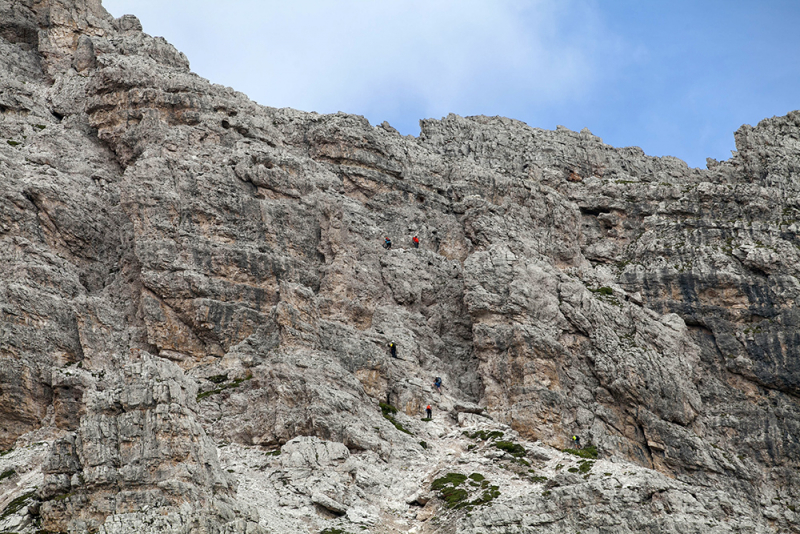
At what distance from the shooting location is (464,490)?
58.1 metres

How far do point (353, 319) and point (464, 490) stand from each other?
2279 cm

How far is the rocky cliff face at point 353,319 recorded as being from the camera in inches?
2160

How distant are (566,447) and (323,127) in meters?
45.3

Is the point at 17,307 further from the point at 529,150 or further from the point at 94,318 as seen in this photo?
the point at 529,150

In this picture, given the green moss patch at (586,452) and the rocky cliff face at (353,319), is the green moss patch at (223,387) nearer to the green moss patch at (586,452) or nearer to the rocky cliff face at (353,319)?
the rocky cliff face at (353,319)

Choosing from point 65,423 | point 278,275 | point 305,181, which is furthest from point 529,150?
point 65,423

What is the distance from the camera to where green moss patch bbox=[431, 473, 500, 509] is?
56344 mm

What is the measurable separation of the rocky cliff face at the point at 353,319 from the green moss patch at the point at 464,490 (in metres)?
0.26

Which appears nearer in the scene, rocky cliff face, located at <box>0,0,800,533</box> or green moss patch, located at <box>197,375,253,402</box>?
rocky cliff face, located at <box>0,0,800,533</box>

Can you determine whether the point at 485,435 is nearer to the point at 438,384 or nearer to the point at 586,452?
the point at 586,452

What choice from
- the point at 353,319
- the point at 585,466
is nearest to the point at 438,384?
the point at 353,319

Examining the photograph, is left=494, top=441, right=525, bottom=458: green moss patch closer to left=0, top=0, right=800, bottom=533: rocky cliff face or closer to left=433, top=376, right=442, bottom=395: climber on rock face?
Result: left=0, top=0, right=800, bottom=533: rocky cliff face

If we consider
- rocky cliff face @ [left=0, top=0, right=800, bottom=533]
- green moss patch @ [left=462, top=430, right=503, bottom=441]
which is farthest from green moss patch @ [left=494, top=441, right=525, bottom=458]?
green moss patch @ [left=462, top=430, right=503, bottom=441]

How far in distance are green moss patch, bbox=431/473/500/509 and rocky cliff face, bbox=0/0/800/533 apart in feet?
0.85
